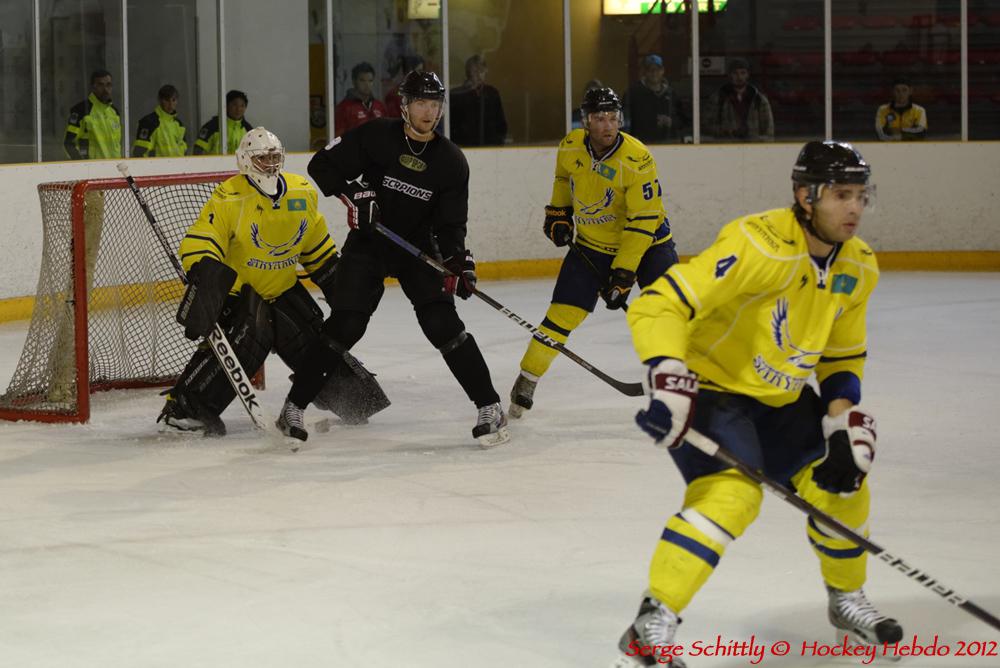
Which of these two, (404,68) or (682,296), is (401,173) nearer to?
(682,296)

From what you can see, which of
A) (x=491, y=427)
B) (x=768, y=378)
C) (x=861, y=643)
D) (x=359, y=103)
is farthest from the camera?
(x=359, y=103)

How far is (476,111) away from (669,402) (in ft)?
22.9

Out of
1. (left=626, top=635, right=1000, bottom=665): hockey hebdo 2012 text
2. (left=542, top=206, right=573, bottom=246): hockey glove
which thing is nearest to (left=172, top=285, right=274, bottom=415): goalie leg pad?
(left=542, top=206, right=573, bottom=246): hockey glove

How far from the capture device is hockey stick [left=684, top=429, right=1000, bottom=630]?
253 centimetres

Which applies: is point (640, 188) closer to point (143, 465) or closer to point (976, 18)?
point (143, 465)

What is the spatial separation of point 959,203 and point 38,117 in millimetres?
5376

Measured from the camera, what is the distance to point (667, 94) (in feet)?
31.1

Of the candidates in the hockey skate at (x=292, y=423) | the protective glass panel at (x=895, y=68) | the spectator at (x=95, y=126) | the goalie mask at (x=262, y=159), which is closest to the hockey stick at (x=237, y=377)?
the hockey skate at (x=292, y=423)

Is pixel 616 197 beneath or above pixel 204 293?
above

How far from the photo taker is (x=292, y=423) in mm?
4707

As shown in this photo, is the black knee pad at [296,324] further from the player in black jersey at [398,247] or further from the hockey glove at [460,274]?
the hockey glove at [460,274]

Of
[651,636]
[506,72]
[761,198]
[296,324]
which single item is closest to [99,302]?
[296,324]

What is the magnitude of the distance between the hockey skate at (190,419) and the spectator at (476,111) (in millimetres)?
4510

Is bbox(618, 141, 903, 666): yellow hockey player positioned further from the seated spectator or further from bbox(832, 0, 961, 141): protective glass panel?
bbox(832, 0, 961, 141): protective glass panel
